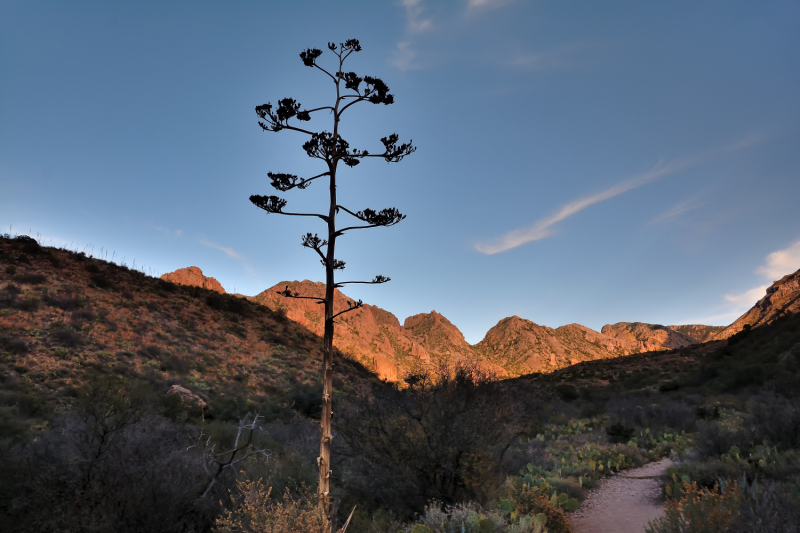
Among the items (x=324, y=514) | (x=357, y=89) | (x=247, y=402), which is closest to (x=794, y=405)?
(x=324, y=514)

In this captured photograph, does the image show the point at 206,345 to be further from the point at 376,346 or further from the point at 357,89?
Result: the point at 376,346

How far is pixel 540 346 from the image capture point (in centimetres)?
9744

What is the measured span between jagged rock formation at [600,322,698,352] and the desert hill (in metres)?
110

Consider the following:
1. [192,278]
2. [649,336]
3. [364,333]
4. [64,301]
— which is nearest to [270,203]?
[64,301]

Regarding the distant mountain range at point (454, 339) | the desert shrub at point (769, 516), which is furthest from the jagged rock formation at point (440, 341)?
the desert shrub at point (769, 516)

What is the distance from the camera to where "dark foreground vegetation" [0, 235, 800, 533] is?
5465 mm

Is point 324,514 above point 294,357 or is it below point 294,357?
below

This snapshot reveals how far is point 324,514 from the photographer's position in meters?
4.51

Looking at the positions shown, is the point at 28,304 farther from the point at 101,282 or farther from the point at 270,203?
the point at 270,203


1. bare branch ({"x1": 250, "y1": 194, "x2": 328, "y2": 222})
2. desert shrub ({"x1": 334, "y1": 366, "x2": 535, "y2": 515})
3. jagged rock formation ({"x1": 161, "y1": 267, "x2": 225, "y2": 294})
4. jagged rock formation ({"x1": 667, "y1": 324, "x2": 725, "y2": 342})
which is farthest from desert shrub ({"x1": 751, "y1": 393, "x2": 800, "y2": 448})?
jagged rock formation ({"x1": 667, "y1": 324, "x2": 725, "y2": 342})

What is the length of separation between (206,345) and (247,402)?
11259 millimetres

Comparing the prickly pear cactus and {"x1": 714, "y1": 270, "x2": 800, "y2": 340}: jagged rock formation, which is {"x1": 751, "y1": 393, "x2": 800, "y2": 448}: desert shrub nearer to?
the prickly pear cactus

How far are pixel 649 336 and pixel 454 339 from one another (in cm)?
7508

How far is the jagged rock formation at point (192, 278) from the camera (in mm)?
67419
